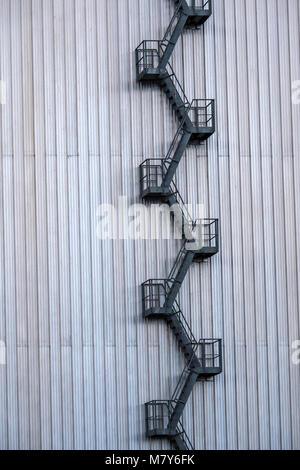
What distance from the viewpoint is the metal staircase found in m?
44.8

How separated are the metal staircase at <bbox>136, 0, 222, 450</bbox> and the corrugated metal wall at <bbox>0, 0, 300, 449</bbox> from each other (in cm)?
39

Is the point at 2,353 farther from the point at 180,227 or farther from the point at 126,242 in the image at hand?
the point at 180,227

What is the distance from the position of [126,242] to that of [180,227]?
2152mm

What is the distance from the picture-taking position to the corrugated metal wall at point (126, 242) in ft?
147

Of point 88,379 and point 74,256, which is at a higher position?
point 74,256

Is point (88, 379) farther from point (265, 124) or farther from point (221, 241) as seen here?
point (265, 124)

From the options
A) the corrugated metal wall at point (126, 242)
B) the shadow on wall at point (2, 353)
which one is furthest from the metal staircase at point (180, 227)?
the shadow on wall at point (2, 353)

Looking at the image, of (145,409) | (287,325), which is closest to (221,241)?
(287,325)

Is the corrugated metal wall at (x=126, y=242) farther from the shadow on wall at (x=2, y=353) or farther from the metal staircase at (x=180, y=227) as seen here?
the metal staircase at (x=180, y=227)

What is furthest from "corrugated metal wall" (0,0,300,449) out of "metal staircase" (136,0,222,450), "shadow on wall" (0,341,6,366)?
"metal staircase" (136,0,222,450)

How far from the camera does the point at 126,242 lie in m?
45.5

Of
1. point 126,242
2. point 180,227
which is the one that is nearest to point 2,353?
point 126,242

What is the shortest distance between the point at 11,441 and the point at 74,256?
732 centimetres
